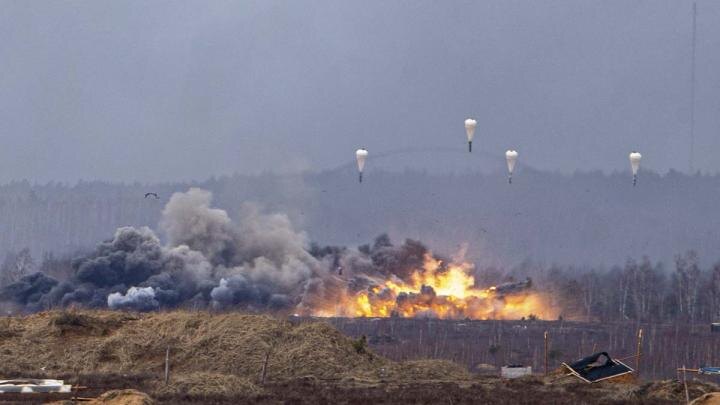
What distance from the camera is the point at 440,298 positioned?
130250 mm

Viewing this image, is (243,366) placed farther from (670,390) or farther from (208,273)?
(208,273)

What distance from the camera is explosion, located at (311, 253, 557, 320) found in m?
125

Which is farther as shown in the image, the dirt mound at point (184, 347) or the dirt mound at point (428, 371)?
the dirt mound at point (184, 347)

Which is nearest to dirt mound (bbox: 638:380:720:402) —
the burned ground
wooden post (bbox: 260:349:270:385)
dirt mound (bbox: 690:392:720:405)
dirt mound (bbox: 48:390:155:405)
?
the burned ground

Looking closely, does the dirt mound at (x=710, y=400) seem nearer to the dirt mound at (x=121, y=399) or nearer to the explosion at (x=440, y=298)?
the dirt mound at (x=121, y=399)

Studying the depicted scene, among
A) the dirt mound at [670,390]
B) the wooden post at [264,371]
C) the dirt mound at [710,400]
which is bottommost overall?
the wooden post at [264,371]

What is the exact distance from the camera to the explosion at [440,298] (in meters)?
125

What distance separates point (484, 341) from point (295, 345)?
4676cm

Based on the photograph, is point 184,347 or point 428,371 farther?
point 184,347

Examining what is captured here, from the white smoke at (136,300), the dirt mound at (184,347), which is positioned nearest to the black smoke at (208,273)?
the white smoke at (136,300)

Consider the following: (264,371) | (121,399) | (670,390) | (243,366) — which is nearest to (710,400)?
(670,390)

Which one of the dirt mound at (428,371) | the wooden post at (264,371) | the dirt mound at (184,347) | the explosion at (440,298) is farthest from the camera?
the explosion at (440,298)

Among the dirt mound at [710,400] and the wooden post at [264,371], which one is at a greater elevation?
the dirt mound at [710,400]

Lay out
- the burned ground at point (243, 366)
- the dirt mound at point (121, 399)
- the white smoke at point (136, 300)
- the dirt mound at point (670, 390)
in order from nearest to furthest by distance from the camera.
Answer: 1. the dirt mound at point (121, 399)
2. the burned ground at point (243, 366)
3. the dirt mound at point (670, 390)
4. the white smoke at point (136, 300)
